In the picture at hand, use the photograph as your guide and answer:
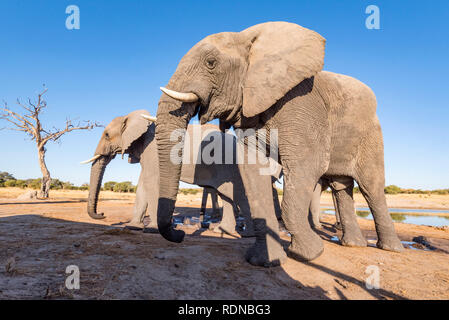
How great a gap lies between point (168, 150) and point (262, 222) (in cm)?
155

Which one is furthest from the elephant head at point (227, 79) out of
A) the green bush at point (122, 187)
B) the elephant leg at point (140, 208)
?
the green bush at point (122, 187)

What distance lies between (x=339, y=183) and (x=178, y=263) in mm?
3568

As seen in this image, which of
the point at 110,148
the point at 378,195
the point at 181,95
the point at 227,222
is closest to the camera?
the point at 181,95

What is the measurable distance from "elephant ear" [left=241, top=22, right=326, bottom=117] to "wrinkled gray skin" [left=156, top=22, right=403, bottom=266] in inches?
0.5

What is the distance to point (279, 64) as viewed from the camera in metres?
3.01

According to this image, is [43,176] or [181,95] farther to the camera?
[43,176]

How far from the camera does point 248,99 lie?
3043mm

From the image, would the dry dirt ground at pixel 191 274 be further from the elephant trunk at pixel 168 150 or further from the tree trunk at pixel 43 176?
the tree trunk at pixel 43 176

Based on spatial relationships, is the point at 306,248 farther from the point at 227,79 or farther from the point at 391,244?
the point at 227,79

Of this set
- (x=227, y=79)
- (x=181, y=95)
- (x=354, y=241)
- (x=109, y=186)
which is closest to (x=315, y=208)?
(x=354, y=241)

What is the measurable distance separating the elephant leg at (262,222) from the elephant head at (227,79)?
0.91 m


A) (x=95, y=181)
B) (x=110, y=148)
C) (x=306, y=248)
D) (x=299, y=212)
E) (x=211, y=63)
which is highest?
(x=211, y=63)
